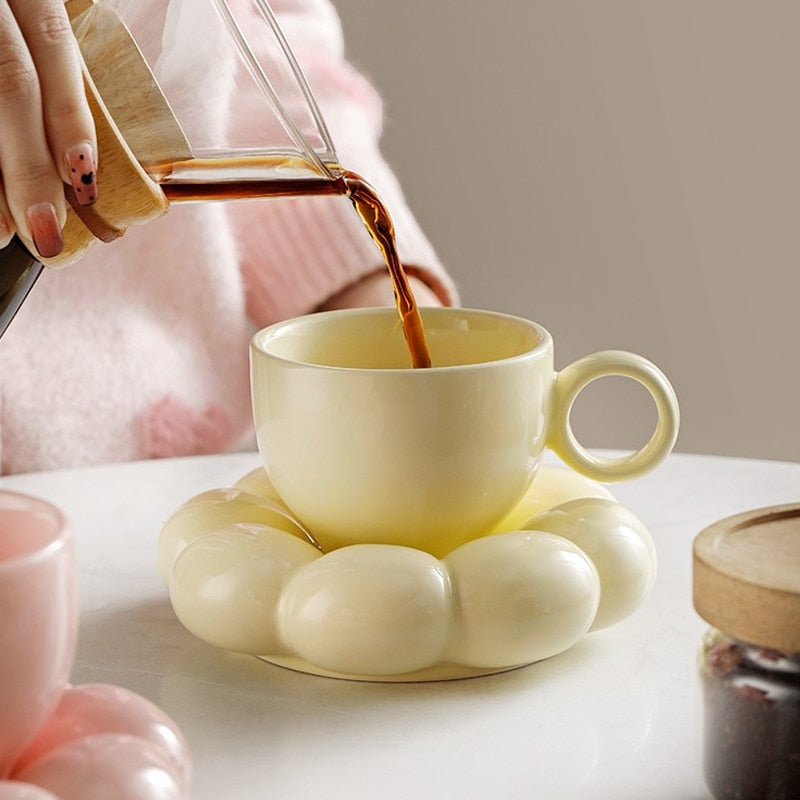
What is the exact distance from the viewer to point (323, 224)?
3.79 feet

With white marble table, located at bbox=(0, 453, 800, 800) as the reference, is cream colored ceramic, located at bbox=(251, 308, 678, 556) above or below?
above

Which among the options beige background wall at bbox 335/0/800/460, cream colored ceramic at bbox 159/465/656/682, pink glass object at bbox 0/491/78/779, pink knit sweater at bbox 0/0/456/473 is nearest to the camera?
pink glass object at bbox 0/491/78/779

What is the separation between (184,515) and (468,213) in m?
1.17

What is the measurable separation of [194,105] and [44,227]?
0.09m

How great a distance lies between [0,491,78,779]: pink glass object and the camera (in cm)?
32

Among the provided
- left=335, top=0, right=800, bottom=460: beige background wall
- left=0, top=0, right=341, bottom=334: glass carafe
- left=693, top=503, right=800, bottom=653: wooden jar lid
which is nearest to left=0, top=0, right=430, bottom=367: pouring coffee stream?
left=0, top=0, right=341, bottom=334: glass carafe

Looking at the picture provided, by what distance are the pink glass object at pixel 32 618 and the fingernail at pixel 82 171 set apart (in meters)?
0.15

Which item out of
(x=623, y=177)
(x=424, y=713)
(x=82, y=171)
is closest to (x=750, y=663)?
(x=424, y=713)

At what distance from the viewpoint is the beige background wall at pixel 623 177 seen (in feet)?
5.21

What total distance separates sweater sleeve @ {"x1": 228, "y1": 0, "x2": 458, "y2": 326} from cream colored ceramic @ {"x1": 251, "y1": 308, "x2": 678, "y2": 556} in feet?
1.93

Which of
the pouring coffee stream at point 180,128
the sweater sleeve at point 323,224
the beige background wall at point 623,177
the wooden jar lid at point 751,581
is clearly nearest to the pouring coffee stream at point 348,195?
the pouring coffee stream at point 180,128

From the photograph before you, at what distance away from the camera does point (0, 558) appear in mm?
345

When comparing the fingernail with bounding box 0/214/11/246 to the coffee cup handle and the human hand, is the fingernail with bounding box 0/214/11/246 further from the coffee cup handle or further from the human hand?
the coffee cup handle

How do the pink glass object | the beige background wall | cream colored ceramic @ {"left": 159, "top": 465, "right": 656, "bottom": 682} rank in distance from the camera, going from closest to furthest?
the pink glass object → cream colored ceramic @ {"left": 159, "top": 465, "right": 656, "bottom": 682} → the beige background wall
